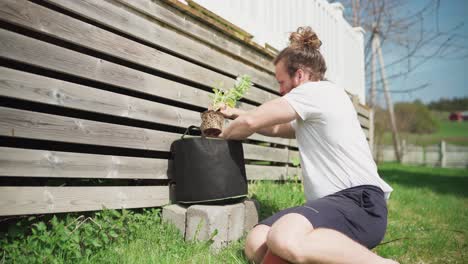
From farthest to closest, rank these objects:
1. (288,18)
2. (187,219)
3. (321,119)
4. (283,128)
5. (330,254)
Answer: (288,18) → (283,128) → (187,219) → (321,119) → (330,254)

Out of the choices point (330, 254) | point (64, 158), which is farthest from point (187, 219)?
point (330, 254)

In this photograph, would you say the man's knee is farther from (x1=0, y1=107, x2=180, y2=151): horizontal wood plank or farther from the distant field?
the distant field

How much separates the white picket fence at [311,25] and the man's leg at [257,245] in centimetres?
199

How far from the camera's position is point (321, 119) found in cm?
225

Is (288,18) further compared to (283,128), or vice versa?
(288,18)

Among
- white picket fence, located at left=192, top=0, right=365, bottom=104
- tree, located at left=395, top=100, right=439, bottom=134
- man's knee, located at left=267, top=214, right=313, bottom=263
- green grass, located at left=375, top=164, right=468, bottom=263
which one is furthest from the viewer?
tree, located at left=395, top=100, right=439, bottom=134

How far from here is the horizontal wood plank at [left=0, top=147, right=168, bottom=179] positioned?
73.5 inches

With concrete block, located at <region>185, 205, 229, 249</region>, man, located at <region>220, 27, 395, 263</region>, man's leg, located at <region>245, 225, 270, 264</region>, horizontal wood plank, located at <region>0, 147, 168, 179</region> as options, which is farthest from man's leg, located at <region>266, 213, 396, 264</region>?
horizontal wood plank, located at <region>0, 147, 168, 179</region>

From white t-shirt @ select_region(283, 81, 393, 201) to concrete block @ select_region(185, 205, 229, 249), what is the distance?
0.61 metres

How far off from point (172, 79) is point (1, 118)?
136 cm

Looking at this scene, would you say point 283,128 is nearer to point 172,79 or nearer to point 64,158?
point 172,79

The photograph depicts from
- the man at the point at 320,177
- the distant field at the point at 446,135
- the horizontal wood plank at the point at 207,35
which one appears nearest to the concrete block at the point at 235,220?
the man at the point at 320,177

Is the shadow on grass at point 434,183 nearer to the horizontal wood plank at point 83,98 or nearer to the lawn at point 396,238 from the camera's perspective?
the lawn at point 396,238

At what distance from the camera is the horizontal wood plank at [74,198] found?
186 centimetres
